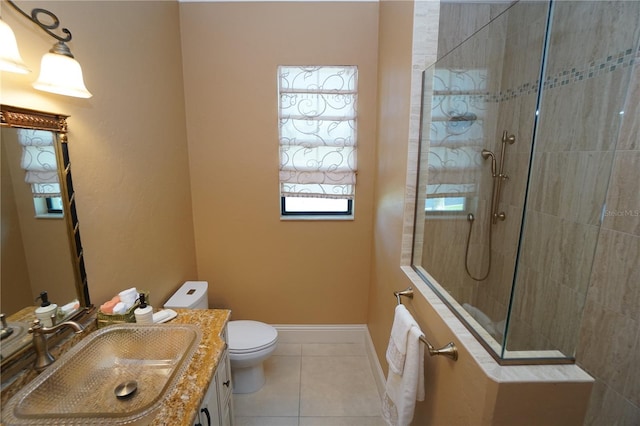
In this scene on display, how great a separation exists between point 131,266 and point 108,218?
31cm

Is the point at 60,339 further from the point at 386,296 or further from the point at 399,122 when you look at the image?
the point at 399,122

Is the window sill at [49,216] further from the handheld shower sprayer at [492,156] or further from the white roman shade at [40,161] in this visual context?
the handheld shower sprayer at [492,156]

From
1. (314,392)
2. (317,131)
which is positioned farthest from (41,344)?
(317,131)

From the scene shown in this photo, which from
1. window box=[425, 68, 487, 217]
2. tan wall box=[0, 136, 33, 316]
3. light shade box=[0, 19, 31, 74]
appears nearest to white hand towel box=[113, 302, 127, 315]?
tan wall box=[0, 136, 33, 316]

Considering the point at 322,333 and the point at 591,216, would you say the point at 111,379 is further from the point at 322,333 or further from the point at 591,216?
the point at 591,216

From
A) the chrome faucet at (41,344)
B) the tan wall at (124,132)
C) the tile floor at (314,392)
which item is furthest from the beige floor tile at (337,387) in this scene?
the chrome faucet at (41,344)

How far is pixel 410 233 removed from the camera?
5.37ft

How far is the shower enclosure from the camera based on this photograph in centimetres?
111

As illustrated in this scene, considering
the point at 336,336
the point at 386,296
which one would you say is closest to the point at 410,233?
the point at 386,296

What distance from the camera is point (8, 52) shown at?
2.78 feet

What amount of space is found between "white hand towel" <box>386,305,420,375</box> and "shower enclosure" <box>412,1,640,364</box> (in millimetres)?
209

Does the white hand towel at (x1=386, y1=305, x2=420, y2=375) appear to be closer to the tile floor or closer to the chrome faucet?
the tile floor

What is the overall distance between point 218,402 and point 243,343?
0.66 metres

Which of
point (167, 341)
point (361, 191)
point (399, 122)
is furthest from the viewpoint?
point (361, 191)
